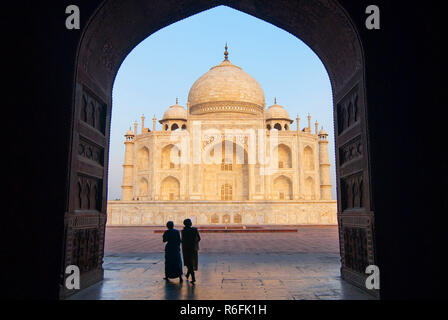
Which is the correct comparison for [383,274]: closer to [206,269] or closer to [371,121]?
[371,121]

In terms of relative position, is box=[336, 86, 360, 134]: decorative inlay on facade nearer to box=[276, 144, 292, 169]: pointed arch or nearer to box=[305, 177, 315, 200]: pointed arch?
box=[276, 144, 292, 169]: pointed arch

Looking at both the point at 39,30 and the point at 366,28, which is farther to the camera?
the point at 366,28

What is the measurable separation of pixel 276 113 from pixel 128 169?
44.8ft

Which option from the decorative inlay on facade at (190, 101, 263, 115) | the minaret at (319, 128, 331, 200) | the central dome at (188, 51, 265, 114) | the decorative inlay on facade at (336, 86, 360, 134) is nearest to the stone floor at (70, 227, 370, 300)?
the decorative inlay on facade at (336, 86, 360, 134)

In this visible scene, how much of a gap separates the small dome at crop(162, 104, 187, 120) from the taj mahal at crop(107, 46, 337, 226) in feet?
4.66

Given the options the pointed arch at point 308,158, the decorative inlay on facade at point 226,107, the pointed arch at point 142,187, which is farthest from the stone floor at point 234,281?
the decorative inlay on facade at point 226,107

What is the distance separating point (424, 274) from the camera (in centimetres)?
326

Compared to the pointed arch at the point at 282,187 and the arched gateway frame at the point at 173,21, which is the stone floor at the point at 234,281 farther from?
the pointed arch at the point at 282,187

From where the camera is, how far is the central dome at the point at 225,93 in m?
29.2

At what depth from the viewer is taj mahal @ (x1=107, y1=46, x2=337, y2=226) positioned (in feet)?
84.4

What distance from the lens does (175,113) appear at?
3098cm

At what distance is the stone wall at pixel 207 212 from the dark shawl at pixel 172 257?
54.4ft

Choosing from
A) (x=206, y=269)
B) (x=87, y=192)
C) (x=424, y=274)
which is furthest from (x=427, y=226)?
(x=87, y=192)

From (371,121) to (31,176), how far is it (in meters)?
3.59
